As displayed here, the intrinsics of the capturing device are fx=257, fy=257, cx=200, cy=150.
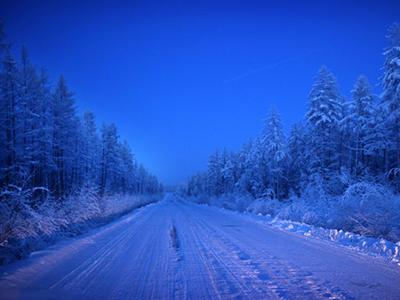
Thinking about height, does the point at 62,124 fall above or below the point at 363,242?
above

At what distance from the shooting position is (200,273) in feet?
17.5

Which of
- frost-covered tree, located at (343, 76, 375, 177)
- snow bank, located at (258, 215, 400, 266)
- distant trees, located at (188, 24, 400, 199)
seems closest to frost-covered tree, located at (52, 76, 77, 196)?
distant trees, located at (188, 24, 400, 199)

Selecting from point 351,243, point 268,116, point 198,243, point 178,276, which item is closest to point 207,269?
point 178,276

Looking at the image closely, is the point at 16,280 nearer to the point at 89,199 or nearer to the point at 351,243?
the point at 351,243

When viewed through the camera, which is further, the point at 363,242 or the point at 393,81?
the point at 393,81

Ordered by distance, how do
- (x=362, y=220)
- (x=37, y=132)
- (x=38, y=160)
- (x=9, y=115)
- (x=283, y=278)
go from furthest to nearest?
(x=38, y=160)
(x=37, y=132)
(x=9, y=115)
(x=362, y=220)
(x=283, y=278)

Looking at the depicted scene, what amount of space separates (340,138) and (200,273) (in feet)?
94.1

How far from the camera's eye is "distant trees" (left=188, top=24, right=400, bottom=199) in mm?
19625

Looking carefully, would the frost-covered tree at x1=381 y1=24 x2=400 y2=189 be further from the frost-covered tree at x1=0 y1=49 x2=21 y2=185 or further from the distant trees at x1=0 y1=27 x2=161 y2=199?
the frost-covered tree at x1=0 y1=49 x2=21 y2=185

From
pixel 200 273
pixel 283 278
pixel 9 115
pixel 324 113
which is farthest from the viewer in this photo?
pixel 324 113

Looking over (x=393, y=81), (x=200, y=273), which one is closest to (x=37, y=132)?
(x=200, y=273)

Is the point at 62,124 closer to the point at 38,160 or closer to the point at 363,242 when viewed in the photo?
the point at 38,160

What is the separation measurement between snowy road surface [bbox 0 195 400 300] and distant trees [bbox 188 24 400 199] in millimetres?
10008

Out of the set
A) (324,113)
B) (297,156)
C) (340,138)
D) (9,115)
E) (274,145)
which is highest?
(324,113)
